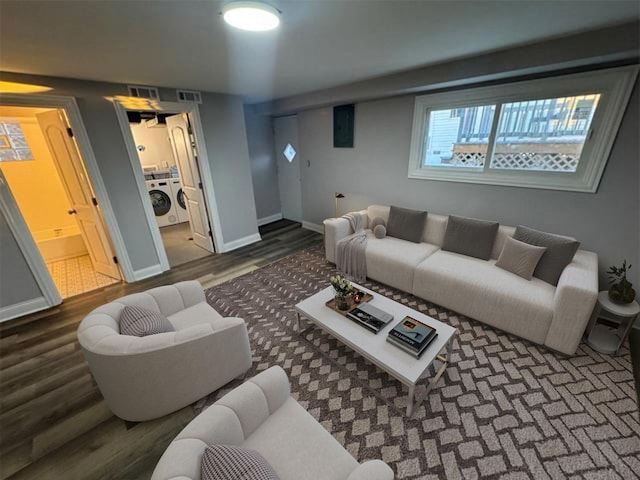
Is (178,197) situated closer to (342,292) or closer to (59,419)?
(59,419)

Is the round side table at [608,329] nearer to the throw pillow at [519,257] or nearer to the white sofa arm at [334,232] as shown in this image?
the throw pillow at [519,257]

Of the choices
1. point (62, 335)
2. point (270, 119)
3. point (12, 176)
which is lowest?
point (62, 335)

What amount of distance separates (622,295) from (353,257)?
2.35 meters

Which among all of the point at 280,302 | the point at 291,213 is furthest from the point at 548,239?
the point at 291,213

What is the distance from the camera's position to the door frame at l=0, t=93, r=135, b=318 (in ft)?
8.39

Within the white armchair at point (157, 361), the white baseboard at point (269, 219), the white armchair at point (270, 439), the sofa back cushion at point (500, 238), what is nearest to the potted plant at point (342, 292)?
the white armchair at point (157, 361)

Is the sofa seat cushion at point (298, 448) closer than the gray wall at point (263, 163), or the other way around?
the sofa seat cushion at point (298, 448)

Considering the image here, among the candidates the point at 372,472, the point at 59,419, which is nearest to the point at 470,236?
the point at 372,472

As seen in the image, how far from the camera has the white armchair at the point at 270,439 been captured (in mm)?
921

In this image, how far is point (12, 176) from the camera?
3955 millimetres

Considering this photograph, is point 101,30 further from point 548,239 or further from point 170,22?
point 548,239

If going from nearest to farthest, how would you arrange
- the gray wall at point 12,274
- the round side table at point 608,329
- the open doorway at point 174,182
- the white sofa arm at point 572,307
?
1. the white sofa arm at point 572,307
2. the round side table at point 608,329
3. the gray wall at point 12,274
4. the open doorway at point 174,182

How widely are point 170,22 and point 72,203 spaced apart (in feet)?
10.6

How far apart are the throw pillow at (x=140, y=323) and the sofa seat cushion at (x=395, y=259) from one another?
2199mm
